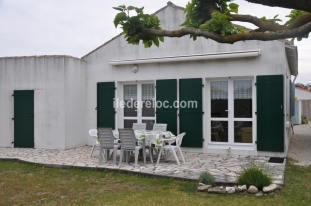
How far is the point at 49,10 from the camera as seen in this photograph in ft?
34.8

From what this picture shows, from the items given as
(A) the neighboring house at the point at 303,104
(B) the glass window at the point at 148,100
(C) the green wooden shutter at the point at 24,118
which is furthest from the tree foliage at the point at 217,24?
(A) the neighboring house at the point at 303,104

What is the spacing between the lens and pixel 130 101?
10.8 metres

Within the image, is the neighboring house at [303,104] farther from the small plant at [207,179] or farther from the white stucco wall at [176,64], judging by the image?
the small plant at [207,179]

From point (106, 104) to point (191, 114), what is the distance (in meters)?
3.11

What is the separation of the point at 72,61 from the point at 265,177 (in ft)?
24.7

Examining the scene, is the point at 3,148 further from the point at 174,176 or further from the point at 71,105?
the point at 174,176

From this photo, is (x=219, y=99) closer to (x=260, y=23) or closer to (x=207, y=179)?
(x=207, y=179)

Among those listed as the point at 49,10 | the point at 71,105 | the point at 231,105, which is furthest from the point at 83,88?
the point at 231,105

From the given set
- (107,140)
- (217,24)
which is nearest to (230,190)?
(217,24)

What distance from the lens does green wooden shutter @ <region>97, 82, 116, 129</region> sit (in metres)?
10.8

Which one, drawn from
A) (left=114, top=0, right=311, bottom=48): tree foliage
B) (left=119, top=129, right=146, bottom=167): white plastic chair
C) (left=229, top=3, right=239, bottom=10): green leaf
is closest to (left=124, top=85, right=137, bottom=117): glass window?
(left=119, top=129, right=146, bottom=167): white plastic chair

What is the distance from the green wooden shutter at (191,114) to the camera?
957cm

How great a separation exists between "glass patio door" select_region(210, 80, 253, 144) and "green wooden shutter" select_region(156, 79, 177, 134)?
1165mm

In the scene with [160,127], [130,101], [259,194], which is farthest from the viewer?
[130,101]
